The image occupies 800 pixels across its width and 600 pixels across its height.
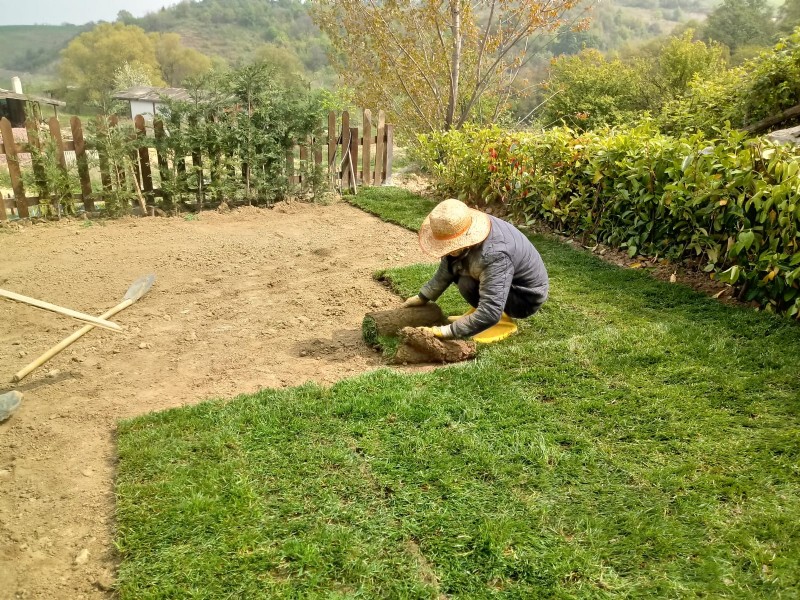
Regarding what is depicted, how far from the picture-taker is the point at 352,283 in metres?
6.19

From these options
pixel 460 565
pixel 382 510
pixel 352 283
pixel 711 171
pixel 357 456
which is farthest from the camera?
pixel 352 283

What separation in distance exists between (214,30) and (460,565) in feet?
304

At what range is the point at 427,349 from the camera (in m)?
4.26

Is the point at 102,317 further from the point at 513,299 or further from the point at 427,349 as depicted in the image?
the point at 513,299

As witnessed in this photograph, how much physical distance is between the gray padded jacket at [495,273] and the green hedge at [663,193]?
1736 millimetres

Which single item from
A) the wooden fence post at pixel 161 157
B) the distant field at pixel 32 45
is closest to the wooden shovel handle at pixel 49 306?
the wooden fence post at pixel 161 157

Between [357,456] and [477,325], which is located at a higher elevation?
[477,325]

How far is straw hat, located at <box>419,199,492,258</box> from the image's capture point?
405 centimetres

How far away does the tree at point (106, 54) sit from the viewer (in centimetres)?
5547

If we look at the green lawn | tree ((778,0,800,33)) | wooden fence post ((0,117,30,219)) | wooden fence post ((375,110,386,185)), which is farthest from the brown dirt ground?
tree ((778,0,800,33))

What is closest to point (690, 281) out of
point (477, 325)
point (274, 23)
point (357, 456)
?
point (477, 325)

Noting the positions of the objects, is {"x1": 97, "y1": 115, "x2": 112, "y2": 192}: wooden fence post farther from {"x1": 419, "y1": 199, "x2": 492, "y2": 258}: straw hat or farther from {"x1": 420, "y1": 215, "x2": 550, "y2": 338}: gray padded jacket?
{"x1": 419, "y1": 199, "x2": 492, "y2": 258}: straw hat

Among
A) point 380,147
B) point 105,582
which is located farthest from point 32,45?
point 105,582

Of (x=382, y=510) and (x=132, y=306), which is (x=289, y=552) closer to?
(x=382, y=510)
